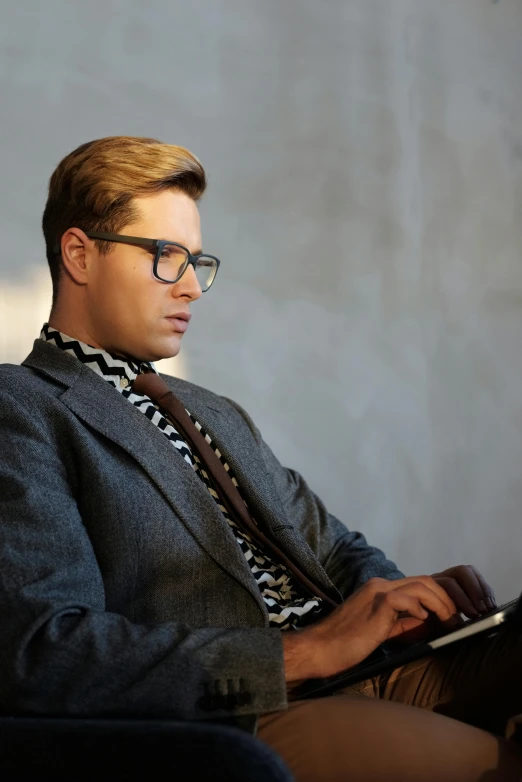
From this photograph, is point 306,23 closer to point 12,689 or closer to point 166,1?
point 166,1

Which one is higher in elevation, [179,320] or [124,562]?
[179,320]

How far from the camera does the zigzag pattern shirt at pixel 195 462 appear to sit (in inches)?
62.2

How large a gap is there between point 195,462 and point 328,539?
0.39 m

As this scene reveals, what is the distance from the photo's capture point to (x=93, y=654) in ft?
3.70

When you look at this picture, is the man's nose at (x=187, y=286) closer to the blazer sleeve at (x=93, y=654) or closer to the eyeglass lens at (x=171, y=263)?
the eyeglass lens at (x=171, y=263)

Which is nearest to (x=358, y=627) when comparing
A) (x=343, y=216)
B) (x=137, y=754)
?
(x=137, y=754)

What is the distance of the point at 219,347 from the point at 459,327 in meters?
0.82

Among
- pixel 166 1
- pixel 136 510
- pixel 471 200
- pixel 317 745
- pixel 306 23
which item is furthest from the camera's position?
pixel 471 200

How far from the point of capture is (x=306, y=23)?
276cm

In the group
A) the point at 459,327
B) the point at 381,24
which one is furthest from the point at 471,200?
the point at 381,24

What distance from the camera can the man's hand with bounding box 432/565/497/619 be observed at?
56.5 inches

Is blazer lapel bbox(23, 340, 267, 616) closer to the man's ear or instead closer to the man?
the man

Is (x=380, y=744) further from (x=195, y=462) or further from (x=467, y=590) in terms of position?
(x=195, y=462)

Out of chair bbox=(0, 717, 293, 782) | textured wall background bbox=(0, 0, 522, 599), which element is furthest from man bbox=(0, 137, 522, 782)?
textured wall background bbox=(0, 0, 522, 599)
